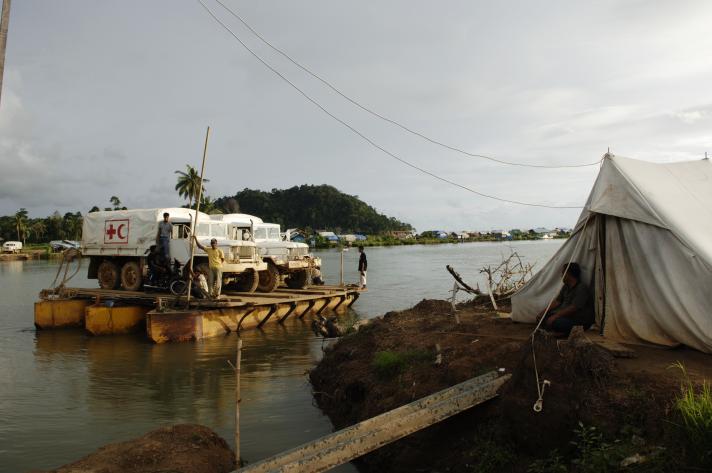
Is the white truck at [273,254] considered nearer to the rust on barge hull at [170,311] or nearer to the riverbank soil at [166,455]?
the rust on barge hull at [170,311]

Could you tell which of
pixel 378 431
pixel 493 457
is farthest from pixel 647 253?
pixel 378 431

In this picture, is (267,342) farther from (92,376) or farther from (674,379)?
(674,379)

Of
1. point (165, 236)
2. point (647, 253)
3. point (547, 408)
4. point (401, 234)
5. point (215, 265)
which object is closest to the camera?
point (547, 408)

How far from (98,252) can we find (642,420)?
18.2 meters

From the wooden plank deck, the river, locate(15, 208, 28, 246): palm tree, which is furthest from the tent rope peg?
locate(15, 208, 28, 246): palm tree

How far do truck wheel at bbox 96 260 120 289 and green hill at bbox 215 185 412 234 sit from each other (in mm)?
96321

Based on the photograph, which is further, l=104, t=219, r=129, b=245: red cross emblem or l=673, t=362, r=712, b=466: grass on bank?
l=104, t=219, r=129, b=245: red cross emblem

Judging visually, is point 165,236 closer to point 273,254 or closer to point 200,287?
point 200,287

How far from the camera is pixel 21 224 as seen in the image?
78750mm

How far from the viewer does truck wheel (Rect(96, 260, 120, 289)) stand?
62.2 ft

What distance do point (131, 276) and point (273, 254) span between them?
5.52m

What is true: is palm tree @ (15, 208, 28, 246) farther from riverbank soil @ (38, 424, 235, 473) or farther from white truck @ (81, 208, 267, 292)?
riverbank soil @ (38, 424, 235, 473)

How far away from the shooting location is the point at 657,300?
22.0 ft

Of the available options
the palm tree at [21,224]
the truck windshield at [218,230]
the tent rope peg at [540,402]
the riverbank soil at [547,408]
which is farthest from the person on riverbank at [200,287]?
the palm tree at [21,224]
